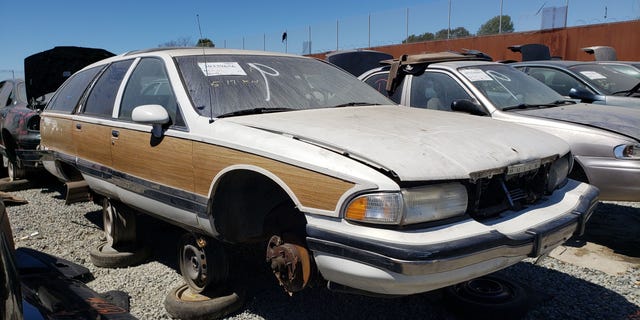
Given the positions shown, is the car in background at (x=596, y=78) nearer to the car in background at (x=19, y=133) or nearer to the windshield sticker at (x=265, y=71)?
the windshield sticker at (x=265, y=71)

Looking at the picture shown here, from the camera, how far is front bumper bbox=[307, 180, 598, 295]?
197 cm

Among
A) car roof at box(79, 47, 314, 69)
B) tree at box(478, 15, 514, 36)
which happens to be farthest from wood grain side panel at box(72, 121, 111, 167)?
tree at box(478, 15, 514, 36)

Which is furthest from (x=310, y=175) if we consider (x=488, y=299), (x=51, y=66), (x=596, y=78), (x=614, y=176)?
(x=51, y=66)

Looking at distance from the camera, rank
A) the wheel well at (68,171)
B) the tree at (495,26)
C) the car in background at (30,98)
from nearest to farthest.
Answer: the wheel well at (68,171), the car in background at (30,98), the tree at (495,26)

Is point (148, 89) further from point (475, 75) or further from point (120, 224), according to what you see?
point (475, 75)

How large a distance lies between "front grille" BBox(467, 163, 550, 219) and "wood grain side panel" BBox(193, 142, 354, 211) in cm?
67

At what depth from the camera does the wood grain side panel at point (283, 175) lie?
6.97 ft

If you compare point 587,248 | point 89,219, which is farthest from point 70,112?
point 587,248

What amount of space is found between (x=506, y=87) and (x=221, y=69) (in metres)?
3.28

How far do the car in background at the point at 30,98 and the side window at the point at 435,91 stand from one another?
4652 mm

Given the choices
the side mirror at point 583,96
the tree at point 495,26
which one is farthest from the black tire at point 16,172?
the tree at point 495,26

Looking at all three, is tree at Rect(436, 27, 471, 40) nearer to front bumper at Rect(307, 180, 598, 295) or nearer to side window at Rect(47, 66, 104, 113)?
side window at Rect(47, 66, 104, 113)

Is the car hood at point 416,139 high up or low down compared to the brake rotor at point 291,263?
up

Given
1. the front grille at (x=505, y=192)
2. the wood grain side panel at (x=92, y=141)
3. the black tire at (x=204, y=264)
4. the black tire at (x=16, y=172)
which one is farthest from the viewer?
the black tire at (x=16, y=172)
